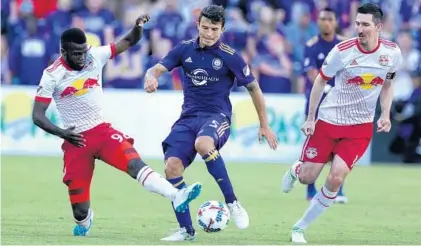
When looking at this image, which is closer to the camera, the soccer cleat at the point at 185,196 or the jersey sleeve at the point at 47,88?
the soccer cleat at the point at 185,196

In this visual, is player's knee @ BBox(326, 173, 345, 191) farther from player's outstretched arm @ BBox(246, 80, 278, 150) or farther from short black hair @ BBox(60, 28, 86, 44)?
short black hair @ BBox(60, 28, 86, 44)

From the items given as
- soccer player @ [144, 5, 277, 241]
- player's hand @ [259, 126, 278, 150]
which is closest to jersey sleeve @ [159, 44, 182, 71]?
soccer player @ [144, 5, 277, 241]

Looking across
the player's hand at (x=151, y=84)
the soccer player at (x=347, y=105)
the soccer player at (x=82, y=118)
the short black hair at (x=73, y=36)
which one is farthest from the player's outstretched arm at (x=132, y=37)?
the soccer player at (x=347, y=105)

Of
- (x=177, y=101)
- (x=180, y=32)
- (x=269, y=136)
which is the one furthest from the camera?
(x=180, y=32)

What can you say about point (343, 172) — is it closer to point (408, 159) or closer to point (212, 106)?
point (212, 106)

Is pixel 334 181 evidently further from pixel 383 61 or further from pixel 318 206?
pixel 383 61

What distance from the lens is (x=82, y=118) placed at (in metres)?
11.4

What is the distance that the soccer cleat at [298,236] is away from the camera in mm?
11312

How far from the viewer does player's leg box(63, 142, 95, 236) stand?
37.6 feet

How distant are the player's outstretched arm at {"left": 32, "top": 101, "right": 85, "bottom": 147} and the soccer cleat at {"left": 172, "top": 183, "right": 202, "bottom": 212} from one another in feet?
3.68

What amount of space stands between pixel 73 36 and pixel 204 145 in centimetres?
164

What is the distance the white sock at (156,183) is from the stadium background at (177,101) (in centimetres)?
351

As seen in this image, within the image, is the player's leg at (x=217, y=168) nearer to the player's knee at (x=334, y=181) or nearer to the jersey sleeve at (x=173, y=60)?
the jersey sleeve at (x=173, y=60)

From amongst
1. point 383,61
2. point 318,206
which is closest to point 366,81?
point 383,61
